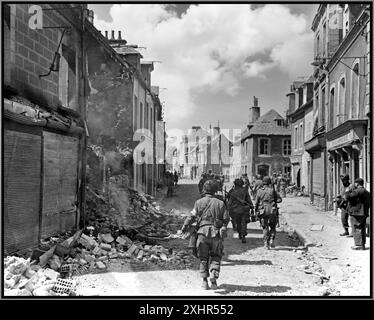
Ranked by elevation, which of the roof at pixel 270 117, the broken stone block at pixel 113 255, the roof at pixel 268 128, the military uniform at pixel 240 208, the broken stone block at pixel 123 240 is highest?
the roof at pixel 270 117

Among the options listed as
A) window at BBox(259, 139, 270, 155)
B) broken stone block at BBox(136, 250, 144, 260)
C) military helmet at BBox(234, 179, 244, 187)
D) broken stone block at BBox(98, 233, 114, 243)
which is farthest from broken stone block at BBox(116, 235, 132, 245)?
window at BBox(259, 139, 270, 155)

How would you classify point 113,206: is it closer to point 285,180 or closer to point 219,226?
point 219,226

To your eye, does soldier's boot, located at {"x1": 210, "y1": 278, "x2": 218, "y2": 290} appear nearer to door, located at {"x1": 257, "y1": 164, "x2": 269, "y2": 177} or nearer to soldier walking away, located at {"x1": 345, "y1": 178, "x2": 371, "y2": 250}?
soldier walking away, located at {"x1": 345, "y1": 178, "x2": 371, "y2": 250}

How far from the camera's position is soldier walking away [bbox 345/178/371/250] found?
7945 mm

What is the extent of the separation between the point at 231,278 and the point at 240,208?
333 cm

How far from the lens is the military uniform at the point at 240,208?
966cm

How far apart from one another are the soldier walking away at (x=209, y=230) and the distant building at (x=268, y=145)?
28.0m

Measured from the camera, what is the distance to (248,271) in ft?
22.9

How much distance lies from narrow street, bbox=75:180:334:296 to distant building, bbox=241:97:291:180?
26131 mm

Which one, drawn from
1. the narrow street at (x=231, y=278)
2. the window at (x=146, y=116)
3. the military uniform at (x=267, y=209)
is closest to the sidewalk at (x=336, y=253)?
the narrow street at (x=231, y=278)

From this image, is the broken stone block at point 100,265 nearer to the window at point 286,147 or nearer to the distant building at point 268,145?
the distant building at point 268,145

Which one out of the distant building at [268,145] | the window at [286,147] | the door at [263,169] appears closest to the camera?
the door at [263,169]

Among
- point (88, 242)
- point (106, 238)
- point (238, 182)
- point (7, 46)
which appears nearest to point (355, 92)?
point (238, 182)
